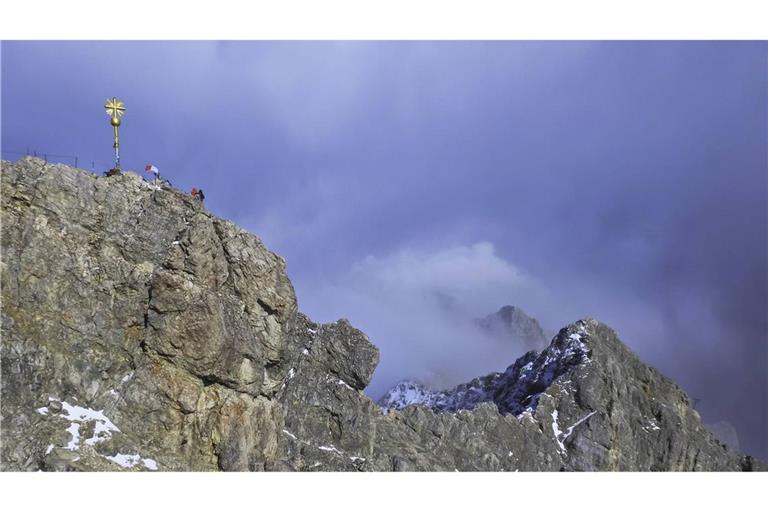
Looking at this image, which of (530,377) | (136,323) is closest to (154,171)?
(136,323)

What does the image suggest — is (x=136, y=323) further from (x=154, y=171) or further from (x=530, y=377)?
(x=530, y=377)

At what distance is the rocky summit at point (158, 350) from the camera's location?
170ft

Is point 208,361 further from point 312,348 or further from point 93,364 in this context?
point 312,348

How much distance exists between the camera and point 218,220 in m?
63.9

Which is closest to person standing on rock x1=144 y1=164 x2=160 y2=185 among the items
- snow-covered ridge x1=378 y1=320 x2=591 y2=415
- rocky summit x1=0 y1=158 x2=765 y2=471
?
rocky summit x1=0 y1=158 x2=765 y2=471

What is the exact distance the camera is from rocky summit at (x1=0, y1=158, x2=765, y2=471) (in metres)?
51.8

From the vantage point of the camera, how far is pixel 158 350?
57.9 m

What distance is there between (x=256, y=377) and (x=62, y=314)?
17.3m

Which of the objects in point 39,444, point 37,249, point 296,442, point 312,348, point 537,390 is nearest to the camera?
point 39,444

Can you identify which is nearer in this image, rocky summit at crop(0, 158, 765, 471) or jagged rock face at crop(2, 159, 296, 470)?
rocky summit at crop(0, 158, 765, 471)

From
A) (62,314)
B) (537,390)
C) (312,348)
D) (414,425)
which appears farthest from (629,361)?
(62,314)

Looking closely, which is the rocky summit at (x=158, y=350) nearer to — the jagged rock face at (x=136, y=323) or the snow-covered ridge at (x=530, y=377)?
the jagged rock face at (x=136, y=323)

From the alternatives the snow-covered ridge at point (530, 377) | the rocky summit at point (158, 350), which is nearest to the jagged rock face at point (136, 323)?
the rocky summit at point (158, 350)

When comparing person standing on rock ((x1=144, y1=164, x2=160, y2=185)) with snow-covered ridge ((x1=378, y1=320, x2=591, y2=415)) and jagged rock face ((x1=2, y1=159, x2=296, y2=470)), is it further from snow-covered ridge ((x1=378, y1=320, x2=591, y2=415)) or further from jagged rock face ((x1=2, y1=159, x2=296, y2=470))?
snow-covered ridge ((x1=378, y1=320, x2=591, y2=415))
